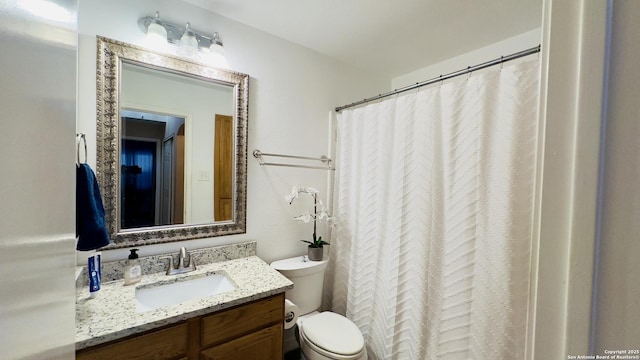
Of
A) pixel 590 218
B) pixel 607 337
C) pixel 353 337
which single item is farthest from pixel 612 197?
pixel 353 337

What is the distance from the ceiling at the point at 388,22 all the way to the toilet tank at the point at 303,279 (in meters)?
1.61

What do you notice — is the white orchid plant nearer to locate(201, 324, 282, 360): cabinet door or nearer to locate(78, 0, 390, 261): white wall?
locate(78, 0, 390, 261): white wall

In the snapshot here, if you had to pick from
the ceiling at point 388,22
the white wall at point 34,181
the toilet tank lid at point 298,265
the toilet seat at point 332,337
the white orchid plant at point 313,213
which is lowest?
the toilet seat at point 332,337

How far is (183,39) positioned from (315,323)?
6.03ft

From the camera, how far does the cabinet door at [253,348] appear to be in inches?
40.9

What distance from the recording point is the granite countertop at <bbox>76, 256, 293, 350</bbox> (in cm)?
83

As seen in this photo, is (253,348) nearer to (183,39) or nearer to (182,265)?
(182,265)

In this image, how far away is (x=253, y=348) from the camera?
3.70ft

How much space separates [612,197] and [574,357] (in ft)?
0.57

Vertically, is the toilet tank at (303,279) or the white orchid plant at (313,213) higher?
the white orchid plant at (313,213)

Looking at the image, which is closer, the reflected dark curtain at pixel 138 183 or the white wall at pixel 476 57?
the reflected dark curtain at pixel 138 183

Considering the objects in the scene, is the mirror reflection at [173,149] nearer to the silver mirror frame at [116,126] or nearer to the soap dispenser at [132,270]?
the silver mirror frame at [116,126]

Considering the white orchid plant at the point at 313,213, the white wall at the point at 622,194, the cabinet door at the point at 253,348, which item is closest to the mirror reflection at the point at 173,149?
the white orchid plant at the point at 313,213

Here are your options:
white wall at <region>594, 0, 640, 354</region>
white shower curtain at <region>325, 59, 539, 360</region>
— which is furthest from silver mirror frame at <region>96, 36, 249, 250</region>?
white wall at <region>594, 0, 640, 354</region>
